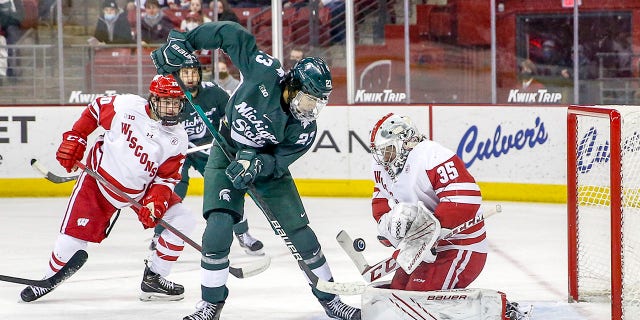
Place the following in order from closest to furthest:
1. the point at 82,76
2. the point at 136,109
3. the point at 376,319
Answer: the point at 376,319 < the point at 136,109 < the point at 82,76

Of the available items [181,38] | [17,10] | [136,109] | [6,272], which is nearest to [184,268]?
[6,272]

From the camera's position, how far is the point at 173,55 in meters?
3.75

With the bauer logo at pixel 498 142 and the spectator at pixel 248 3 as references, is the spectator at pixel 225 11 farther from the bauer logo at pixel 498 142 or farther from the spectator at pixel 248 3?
the bauer logo at pixel 498 142

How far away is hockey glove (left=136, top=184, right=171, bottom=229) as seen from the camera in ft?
13.6

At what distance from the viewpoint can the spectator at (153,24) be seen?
8211 millimetres

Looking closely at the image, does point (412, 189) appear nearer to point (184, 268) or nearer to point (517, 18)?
point (184, 268)

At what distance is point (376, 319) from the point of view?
3590 mm

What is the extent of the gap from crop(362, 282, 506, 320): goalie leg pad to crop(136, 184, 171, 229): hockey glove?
0.97 m

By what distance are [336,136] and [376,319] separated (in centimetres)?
422

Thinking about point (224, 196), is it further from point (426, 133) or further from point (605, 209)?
point (426, 133)

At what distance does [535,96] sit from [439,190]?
171 inches

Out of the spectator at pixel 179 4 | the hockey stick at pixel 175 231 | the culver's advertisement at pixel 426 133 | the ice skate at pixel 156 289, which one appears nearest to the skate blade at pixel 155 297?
the ice skate at pixel 156 289

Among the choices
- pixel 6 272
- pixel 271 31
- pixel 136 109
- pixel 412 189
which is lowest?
pixel 6 272

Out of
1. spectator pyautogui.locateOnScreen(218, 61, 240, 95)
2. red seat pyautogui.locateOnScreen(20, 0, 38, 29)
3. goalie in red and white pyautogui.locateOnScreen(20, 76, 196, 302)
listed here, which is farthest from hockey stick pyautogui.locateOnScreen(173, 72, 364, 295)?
red seat pyautogui.locateOnScreen(20, 0, 38, 29)
